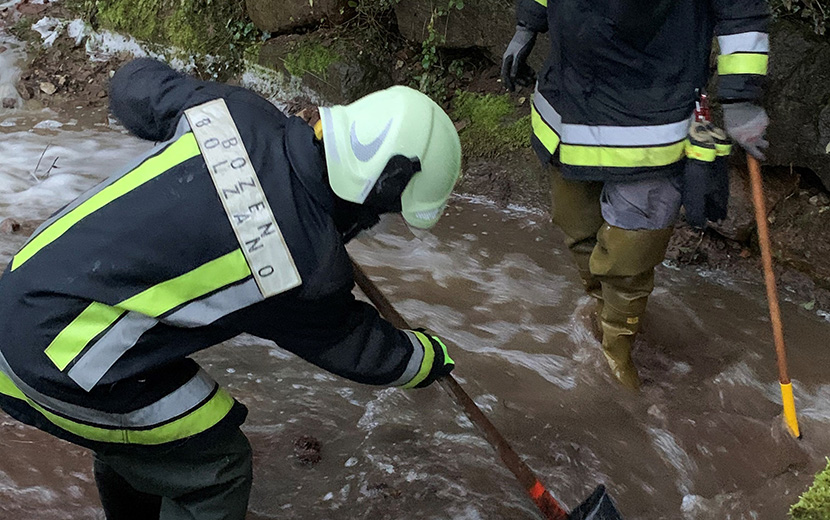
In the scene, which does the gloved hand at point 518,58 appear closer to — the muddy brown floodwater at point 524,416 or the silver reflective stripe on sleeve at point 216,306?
the muddy brown floodwater at point 524,416

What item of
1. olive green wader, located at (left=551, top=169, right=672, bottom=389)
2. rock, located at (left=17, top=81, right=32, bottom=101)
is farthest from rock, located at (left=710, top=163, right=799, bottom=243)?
rock, located at (left=17, top=81, right=32, bottom=101)

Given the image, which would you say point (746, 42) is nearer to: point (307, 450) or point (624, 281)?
point (624, 281)

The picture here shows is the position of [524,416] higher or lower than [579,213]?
lower

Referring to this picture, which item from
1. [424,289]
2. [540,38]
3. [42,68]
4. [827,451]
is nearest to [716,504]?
[827,451]

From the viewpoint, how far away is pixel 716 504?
8.99 feet

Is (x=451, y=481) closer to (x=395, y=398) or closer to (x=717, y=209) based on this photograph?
(x=395, y=398)

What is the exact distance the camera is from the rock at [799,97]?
12.0 feet

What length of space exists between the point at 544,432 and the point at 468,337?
2.42 ft

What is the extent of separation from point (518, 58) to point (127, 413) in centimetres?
222

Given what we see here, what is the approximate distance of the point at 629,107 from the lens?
8.83 ft

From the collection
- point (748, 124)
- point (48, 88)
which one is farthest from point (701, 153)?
point (48, 88)

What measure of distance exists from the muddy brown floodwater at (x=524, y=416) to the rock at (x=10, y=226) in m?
0.20

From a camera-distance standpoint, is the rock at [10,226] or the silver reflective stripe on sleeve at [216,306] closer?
the silver reflective stripe on sleeve at [216,306]

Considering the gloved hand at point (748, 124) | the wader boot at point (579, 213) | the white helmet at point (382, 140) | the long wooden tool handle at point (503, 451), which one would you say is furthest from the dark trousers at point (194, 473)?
the gloved hand at point (748, 124)
